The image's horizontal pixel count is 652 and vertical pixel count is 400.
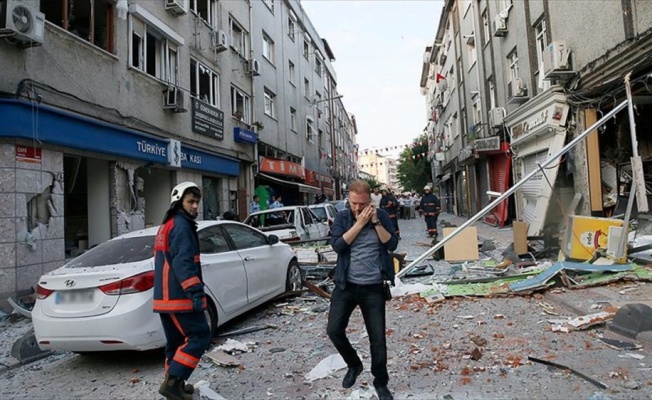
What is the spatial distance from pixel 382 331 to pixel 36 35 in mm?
7913

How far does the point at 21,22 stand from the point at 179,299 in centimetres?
671

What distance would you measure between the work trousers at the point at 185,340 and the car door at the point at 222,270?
1.33 metres

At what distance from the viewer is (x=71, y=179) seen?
1007 cm

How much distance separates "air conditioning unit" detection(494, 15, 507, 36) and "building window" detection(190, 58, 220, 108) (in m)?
10.7

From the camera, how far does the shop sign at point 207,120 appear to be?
1392 centimetres

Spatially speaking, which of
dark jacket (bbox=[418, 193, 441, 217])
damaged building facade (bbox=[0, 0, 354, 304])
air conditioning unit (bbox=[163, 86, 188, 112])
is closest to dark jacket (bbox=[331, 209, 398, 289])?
damaged building facade (bbox=[0, 0, 354, 304])

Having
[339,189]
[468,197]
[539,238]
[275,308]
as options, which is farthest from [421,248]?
[339,189]

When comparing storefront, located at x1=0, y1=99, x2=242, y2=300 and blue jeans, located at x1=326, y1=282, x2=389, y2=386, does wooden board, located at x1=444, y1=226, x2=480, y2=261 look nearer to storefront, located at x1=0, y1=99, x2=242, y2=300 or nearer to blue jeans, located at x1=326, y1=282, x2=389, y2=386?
blue jeans, located at x1=326, y1=282, x2=389, y2=386

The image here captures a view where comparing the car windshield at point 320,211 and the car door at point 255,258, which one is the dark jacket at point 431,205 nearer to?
the car windshield at point 320,211

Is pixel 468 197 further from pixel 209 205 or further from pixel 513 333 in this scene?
pixel 513 333

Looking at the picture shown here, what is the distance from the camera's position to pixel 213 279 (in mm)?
5043

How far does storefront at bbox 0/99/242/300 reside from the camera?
7.27m

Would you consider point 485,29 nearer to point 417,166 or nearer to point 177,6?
point 177,6

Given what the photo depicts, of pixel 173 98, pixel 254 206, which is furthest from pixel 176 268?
pixel 254 206
